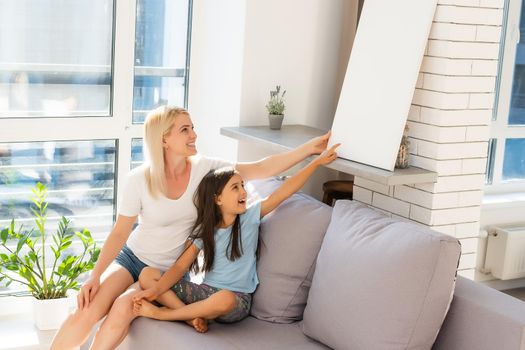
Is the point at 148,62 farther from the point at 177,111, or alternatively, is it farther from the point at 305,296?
the point at 305,296

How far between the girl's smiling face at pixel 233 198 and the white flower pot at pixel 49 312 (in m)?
1.08

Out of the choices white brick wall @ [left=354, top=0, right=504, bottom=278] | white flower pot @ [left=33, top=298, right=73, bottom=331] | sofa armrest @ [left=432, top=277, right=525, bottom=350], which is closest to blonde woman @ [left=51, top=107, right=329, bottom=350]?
white brick wall @ [left=354, top=0, right=504, bottom=278]

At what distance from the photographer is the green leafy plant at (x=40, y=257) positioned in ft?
12.0

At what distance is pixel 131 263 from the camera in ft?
11.0

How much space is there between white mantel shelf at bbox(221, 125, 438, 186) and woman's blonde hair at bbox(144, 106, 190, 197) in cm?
47

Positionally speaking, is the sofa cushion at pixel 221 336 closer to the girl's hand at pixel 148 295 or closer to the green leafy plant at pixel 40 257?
the girl's hand at pixel 148 295

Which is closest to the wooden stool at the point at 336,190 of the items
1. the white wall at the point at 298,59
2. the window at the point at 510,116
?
the white wall at the point at 298,59

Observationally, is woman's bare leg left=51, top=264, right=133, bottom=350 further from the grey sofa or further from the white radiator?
the white radiator

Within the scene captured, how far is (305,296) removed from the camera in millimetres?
3086

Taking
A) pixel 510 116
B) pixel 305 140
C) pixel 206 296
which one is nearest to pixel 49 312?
pixel 206 296

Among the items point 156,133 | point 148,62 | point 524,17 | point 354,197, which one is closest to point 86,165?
point 148,62

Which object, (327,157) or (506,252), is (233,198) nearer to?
(327,157)

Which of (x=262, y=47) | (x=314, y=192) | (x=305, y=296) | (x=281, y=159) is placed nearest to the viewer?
(x=305, y=296)

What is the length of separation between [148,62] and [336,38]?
0.93 m
